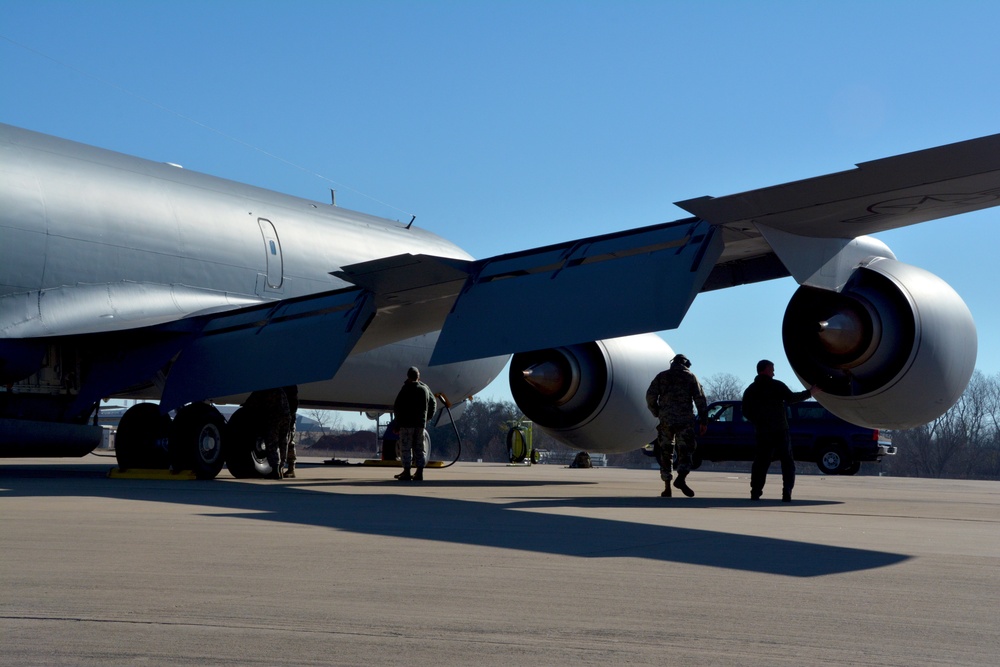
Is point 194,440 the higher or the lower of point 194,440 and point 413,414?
the lower

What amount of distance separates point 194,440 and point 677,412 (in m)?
5.49

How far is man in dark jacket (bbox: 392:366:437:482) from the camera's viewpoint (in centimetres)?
1374

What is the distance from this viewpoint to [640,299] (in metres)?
9.32

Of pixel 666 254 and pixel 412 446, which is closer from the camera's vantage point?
pixel 666 254

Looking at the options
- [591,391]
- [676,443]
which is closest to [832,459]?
[591,391]

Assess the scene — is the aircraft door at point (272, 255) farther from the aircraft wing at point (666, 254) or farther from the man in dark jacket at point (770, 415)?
the man in dark jacket at point (770, 415)

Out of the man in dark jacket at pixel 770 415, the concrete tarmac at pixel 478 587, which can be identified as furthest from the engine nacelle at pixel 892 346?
the concrete tarmac at pixel 478 587

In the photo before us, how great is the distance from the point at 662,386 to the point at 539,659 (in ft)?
29.2

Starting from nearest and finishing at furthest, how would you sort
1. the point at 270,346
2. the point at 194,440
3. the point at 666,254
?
the point at 666,254, the point at 270,346, the point at 194,440

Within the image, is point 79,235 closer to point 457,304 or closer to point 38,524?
point 457,304

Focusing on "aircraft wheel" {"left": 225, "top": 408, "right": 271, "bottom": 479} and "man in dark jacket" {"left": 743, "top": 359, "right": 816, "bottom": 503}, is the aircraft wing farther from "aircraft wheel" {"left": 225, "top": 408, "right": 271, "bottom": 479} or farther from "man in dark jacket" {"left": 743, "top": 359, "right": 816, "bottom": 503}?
"aircraft wheel" {"left": 225, "top": 408, "right": 271, "bottom": 479}

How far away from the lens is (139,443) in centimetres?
1340

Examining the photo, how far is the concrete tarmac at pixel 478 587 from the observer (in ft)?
11.0

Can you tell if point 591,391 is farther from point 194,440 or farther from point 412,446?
point 194,440
